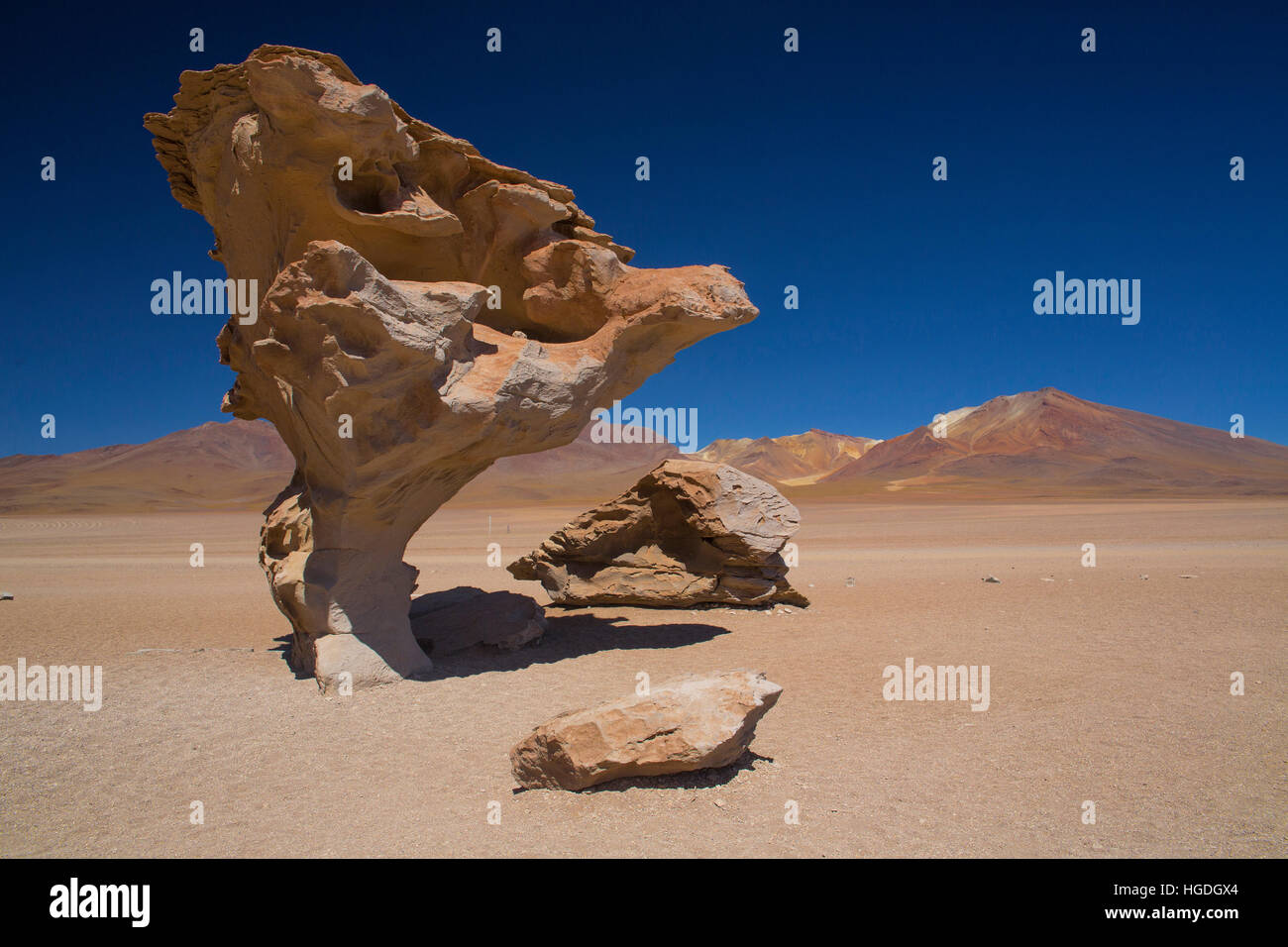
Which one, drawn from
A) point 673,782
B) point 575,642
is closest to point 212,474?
point 575,642

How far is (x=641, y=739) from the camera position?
531 centimetres

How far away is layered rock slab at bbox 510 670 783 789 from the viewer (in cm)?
527

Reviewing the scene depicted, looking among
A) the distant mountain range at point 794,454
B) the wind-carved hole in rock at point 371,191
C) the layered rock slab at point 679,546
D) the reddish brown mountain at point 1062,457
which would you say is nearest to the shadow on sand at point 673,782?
the wind-carved hole in rock at point 371,191

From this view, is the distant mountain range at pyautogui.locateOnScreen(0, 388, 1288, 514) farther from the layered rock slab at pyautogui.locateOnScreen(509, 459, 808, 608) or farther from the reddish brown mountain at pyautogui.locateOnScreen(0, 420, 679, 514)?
the layered rock slab at pyautogui.locateOnScreen(509, 459, 808, 608)

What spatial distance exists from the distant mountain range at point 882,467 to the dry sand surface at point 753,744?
72.3m

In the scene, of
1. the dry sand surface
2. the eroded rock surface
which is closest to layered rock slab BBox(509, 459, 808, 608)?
the dry sand surface

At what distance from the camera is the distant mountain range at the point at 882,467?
9062 centimetres

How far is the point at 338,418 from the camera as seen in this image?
25.8 feet

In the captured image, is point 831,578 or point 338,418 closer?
point 338,418

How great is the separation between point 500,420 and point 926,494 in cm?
8186

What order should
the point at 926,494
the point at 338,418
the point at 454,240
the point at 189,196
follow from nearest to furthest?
the point at 338,418
the point at 454,240
the point at 189,196
the point at 926,494

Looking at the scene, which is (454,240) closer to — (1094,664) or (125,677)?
(125,677)

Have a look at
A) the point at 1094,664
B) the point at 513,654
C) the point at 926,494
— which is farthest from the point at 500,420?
the point at 926,494

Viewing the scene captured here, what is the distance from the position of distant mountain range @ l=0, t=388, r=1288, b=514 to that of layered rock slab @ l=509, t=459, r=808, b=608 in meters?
71.3
